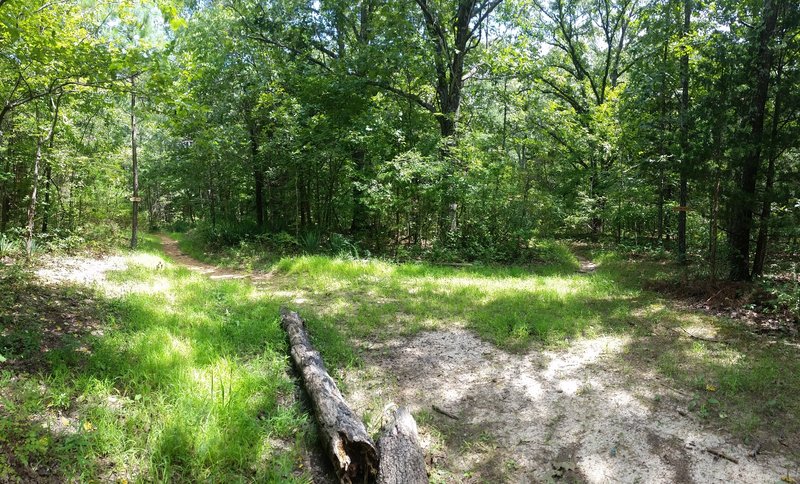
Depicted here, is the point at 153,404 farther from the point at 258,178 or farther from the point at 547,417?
the point at 258,178

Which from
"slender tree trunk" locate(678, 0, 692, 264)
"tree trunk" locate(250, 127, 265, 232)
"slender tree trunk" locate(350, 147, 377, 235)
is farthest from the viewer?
"tree trunk" locate(250, 127, 265, 232)

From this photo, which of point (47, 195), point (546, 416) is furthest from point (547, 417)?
point (47, 195)

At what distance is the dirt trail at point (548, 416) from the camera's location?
3.25 metres

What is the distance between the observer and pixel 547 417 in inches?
156

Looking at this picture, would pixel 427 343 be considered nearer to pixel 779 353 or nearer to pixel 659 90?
pixel 779 353

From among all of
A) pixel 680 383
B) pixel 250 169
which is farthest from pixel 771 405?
pixel 250 169

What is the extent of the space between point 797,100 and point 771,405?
5374 millimetres

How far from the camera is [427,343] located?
5.74 meters

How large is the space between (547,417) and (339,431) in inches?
76.2

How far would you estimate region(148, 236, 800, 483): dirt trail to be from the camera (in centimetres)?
325

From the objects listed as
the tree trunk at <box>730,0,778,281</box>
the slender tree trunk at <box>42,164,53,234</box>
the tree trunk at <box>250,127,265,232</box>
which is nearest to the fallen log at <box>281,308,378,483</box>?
the tree trunk at <box>730,0,778,281</box>

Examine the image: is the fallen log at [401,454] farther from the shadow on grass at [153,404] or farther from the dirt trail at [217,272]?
the dirt trail at [217,272]

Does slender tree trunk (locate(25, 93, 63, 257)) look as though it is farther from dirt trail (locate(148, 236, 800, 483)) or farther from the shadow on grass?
dirt trail (locate(148, 236, 800, 483))

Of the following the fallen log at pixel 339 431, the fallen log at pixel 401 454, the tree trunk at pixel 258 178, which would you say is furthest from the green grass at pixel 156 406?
the tree trunk at pixel 258 178
